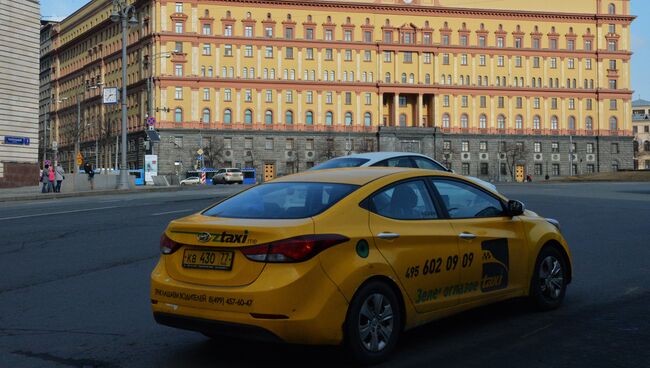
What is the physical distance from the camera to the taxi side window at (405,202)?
5281 mm

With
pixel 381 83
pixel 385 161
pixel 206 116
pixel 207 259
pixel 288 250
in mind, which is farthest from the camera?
pixel 381 83

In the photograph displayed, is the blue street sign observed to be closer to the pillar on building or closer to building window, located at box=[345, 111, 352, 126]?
building window, located at box=[345, 111, 352, 126]

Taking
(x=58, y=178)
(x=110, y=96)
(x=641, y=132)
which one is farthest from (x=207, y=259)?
(x=641, y=132)

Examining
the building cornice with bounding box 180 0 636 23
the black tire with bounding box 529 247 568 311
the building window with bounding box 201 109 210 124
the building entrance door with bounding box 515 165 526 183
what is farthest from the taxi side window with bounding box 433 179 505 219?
the building entrance door with bounding box 515 165 526 183

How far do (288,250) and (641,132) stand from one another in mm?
188302

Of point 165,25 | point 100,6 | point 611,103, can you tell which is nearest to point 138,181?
point 165,25

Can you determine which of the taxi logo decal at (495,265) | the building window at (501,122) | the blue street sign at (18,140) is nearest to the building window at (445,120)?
the building window at (501,122)

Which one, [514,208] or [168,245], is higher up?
[514,208]

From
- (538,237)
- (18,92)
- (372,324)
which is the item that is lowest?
(372,324)

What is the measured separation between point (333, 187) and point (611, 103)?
10937 centimetres

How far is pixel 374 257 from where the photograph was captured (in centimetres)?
489

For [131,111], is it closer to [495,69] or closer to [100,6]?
[100,6]

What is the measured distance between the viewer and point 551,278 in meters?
6.74

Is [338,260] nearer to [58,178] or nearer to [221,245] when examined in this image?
[221,245]
